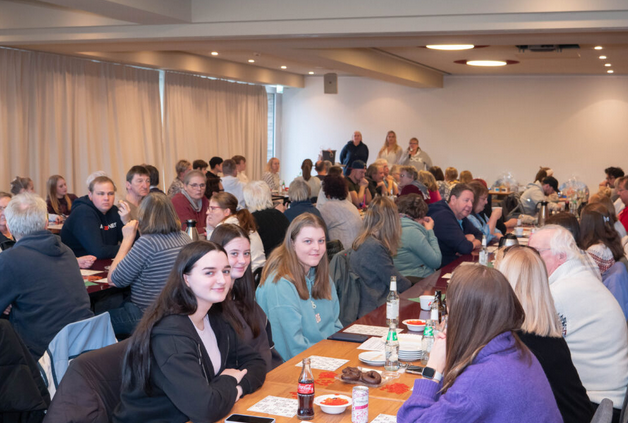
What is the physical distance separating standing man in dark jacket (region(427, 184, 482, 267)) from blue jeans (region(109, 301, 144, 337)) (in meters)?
2.90

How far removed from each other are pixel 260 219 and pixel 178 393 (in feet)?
12.3

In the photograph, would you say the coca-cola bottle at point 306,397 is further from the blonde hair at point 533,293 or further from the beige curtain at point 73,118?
the beige curtain at point 73,118

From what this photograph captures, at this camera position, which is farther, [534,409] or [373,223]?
[373,223]

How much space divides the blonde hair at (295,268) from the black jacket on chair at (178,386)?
1.03 meters

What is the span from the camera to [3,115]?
9242mm

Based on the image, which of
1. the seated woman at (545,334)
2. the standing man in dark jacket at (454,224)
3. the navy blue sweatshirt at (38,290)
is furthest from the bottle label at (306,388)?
the standing man in dark jacket at (454,224)

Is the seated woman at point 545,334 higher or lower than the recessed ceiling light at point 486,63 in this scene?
lower

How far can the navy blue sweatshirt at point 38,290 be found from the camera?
339cm

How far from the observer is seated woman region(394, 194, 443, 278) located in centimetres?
519

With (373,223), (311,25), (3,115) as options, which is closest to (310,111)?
(3,115)

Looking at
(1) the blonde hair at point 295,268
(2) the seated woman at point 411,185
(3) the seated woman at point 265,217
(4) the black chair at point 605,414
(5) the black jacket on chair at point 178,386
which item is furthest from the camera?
(2) the seated woman at point 411,185

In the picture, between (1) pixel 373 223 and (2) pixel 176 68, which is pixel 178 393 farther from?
(2) pixel 176 68

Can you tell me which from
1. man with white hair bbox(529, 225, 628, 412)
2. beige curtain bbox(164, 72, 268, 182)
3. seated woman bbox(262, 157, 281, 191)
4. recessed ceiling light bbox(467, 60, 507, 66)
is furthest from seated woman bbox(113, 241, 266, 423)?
recessed ceiling light bbox(467, 60, 507, 66)

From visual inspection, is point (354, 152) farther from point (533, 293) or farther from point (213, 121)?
point (533, 293)
